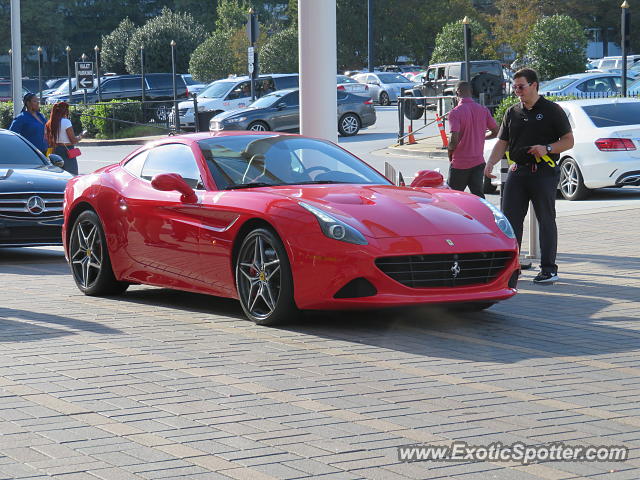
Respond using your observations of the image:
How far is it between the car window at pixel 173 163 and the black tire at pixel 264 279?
98 centimetres

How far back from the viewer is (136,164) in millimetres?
10414

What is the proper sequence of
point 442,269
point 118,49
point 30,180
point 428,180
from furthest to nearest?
point 118,49, point 30,180, point 428,180, point 442,269

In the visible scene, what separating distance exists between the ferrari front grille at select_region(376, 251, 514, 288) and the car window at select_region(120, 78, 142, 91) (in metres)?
43.7

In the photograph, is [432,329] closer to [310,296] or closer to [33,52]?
[310,296]

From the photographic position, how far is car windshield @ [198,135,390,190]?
31.0 ft

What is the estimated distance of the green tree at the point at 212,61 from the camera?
55469 mm

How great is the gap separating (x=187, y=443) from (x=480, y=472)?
132 centimetres

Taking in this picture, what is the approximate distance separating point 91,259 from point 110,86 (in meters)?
42.1

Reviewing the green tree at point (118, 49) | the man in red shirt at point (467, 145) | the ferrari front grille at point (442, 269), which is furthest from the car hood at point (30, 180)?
the green tree at point (118, 49)

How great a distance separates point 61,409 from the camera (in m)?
6.22

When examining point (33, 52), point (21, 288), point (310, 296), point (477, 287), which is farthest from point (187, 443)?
point (33, 52)

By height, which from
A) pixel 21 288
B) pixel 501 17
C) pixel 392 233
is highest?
pixel 501 17

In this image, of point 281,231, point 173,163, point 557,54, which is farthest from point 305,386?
point 557,54

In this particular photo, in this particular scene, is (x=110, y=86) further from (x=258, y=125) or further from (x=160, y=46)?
(x=258, y=125)
